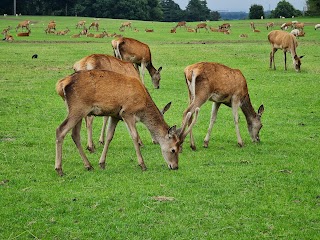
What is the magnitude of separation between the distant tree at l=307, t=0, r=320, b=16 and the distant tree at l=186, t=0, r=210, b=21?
31757mm

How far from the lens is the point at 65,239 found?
23.0ft

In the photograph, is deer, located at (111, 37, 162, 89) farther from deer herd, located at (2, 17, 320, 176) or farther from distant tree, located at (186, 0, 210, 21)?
distant tree, located at (186, 0, 210, 21)

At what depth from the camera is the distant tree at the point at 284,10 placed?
347 ft

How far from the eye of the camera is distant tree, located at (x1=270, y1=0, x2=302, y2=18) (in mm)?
105750

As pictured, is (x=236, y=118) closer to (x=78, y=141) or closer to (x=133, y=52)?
(x=78, y=141)

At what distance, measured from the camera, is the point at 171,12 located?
125 metres

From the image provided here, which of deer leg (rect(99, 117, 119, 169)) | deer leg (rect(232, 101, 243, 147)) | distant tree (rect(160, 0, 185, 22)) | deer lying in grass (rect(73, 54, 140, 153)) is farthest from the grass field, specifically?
distant tree (rect(160, 0, 185, 22))

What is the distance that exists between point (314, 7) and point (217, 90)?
8279cm

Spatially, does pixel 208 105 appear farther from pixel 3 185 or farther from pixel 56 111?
pixel 3 185

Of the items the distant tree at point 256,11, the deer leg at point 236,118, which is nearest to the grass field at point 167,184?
the deer leg at point 236,118

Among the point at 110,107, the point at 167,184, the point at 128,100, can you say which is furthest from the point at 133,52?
the point at 167,184

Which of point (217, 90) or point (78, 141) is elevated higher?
point (217, 90)

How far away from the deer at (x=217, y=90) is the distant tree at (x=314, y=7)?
78.8 metres

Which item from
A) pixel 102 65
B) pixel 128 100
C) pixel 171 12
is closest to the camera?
pixel 128 100
